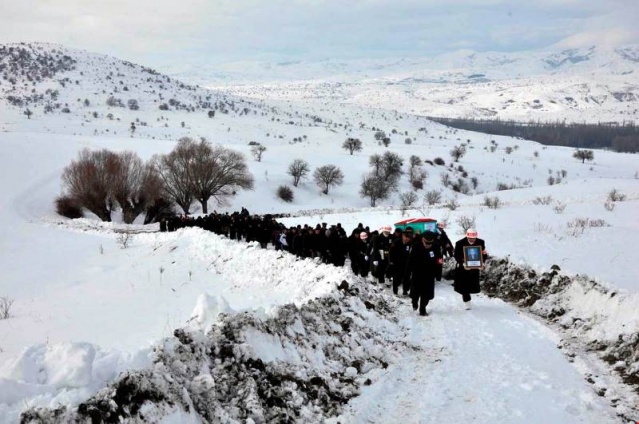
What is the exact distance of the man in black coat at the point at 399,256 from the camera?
12578mm

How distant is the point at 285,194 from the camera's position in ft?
214

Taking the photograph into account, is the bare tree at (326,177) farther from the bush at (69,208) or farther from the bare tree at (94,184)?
the bush at (69,208)

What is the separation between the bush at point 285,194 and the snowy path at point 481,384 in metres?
56.7

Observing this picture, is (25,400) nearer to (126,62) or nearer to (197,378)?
(197,378)

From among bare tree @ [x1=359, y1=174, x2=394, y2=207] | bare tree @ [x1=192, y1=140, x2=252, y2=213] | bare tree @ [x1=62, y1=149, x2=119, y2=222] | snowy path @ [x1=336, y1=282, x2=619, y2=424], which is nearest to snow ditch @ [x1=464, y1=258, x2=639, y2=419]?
snowy path @ [x1=336, y1=282, x2=619, y2=424]

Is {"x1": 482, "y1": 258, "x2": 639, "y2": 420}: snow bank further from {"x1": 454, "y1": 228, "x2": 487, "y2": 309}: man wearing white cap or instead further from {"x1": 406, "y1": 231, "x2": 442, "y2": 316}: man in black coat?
{"x1": 406, "y1": 231, "x2": 442, "y2": 316}: man in black coat

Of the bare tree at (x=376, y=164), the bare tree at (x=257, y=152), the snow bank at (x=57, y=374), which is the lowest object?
the snow bank at (x=57, y=374)

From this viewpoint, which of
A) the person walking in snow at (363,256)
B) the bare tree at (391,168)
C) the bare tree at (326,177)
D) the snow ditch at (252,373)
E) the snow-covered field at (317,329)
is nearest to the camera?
the snow ditch at (252,373)

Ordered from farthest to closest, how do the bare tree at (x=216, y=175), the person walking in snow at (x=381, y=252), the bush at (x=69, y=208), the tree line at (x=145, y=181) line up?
the bare tree at (x=216, y=175)
the bush at (x=69, y=208)
the tree line at (x=145, y=181)
the person walking in snow at (x=381, y=252)

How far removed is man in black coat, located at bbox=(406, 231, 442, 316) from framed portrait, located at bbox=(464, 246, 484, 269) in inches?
33.9

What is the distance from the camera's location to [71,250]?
2617 centimetres

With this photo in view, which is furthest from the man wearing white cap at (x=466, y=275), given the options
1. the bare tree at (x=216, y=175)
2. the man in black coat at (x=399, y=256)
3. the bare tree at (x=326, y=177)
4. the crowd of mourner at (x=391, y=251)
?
the bare tree at (x=326, y=177)

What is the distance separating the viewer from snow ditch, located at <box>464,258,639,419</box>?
22.4 ft

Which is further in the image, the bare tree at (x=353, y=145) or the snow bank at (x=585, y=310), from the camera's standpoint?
the bare tree at (x=353, y=145)
